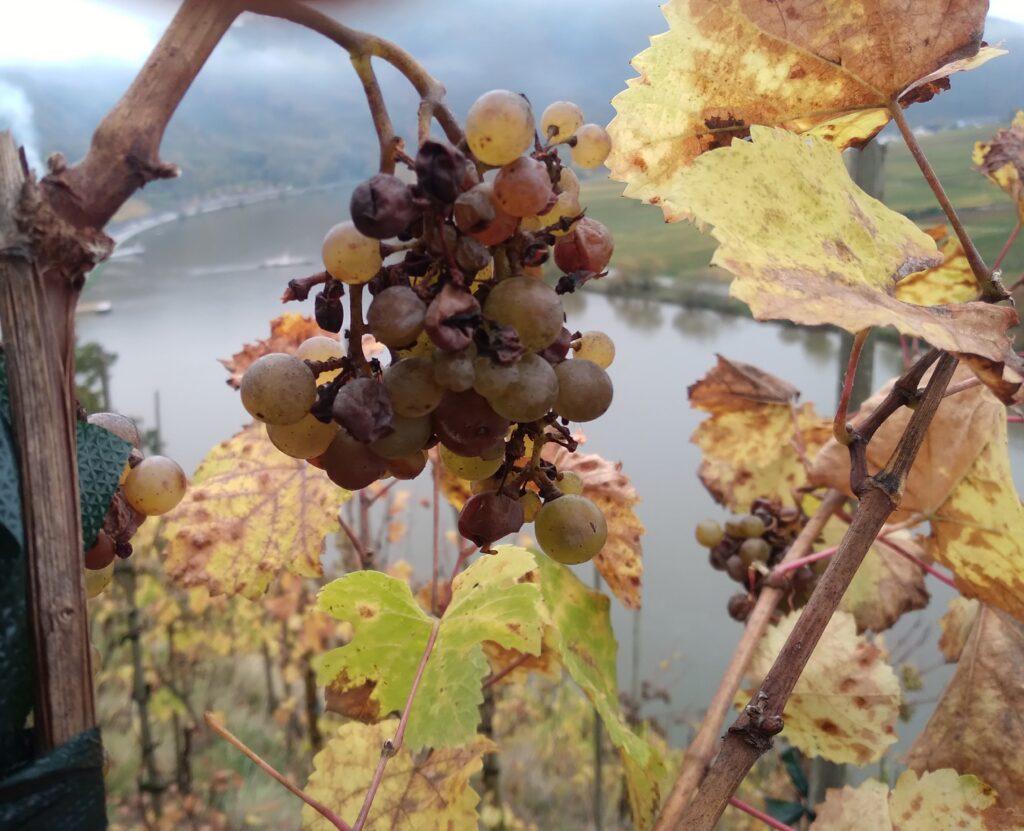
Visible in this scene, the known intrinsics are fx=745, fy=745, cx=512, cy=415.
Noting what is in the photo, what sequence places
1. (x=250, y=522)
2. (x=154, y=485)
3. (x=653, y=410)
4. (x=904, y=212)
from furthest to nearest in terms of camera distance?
(x=653, y=410)
(x=250, y=522)
(x=904, y=212)
(x=154, y=485)

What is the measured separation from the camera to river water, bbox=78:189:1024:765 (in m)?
3.29

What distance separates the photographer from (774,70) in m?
0.46

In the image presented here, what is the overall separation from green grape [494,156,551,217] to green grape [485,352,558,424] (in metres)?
0.06

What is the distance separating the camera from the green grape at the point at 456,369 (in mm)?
316

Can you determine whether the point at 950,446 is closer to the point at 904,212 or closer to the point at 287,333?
the point at 904,212

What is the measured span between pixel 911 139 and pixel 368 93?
31 cm

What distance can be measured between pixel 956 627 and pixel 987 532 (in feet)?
0.97

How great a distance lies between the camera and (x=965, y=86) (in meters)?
1.94

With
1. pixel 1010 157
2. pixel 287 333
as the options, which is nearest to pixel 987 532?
pixel 1010 157

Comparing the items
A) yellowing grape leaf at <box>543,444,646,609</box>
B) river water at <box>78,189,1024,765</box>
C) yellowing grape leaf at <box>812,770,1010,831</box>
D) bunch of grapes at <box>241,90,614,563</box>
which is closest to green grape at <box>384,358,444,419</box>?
bunch of grapes at <box>241,90,614,563</box>

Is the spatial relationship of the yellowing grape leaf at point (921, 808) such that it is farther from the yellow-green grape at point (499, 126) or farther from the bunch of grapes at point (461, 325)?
the yellow-green grape at point (499, 126)

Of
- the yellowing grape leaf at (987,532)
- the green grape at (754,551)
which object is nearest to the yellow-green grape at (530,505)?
the yellowing grape leaf at (987,532)

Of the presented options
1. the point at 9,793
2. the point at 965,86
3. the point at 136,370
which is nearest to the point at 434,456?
the point at 9,793

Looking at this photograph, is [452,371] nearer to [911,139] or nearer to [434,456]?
[911,139]
